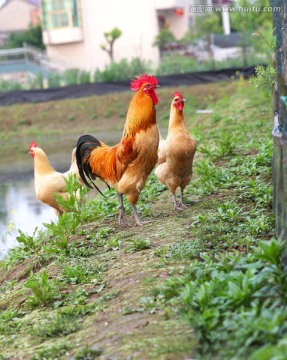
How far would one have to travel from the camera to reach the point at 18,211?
13094mm

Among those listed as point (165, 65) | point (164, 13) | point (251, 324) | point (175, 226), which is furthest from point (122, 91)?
point (251, 324)

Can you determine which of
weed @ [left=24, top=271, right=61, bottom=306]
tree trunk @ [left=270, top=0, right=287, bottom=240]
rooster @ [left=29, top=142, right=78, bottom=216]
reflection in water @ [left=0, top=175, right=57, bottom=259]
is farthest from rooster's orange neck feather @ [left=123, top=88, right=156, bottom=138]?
reflection in water @ [left=0, top=175, right=57, bottom=259]

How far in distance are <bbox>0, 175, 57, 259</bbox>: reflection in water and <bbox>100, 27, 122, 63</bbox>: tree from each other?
2328cm

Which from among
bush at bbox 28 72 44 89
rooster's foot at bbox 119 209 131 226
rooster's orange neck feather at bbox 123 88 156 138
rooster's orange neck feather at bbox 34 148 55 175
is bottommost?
bush at bbox 28 72 44 89

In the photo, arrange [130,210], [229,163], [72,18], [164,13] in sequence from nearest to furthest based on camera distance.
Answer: [130,210], [229,163], [72,18], [164,13]

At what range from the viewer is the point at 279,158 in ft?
18.0

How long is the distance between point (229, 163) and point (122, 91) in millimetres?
20065

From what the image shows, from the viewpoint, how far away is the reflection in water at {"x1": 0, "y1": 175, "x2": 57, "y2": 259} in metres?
10.9

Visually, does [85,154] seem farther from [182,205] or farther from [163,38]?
[163,38]

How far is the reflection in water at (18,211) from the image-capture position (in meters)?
10.9

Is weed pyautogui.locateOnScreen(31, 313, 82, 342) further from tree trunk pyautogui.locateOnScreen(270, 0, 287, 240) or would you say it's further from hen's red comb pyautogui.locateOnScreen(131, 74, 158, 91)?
hen's red comb pyautogui.locateOnScreen(131, 74, 158, 91)

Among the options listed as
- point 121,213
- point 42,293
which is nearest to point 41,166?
point 121,213

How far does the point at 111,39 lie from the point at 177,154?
3398 centimetres

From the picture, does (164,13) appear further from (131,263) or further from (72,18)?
(131,263)
